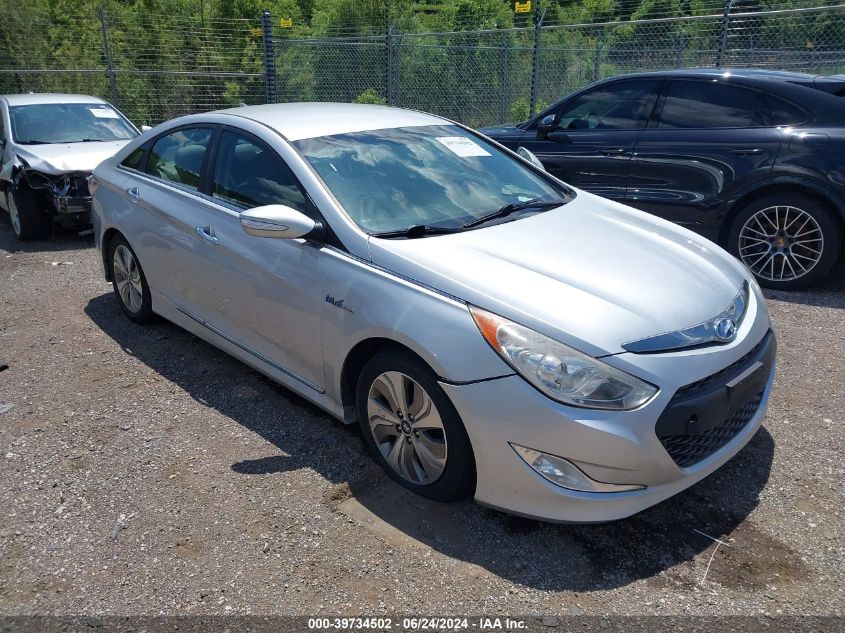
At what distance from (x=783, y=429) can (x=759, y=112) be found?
10.7ft

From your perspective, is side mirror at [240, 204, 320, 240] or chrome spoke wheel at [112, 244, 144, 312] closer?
side mirror at [240, 204, 320, 240]

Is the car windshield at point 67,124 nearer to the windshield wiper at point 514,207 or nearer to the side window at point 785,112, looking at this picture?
the windshield wiper at point 514,207

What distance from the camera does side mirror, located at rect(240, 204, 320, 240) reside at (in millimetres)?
3219

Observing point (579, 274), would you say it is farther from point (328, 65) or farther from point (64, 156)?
point (328, 65)

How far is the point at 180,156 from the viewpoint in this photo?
14.7ft

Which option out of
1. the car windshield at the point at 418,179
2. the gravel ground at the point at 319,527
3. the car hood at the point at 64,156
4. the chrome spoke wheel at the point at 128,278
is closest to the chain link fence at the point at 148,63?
the car hood at the point at 64,156

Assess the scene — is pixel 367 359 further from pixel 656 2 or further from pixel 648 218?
pixel 656 2

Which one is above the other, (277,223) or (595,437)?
(277,223)

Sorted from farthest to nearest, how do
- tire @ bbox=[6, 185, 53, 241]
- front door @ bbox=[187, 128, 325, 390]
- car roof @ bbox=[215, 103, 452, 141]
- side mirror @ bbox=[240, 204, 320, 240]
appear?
tire @ bbox=[6, 185, 53, 241], car roof @ bbox=[215, 103, 452, 141], front door @ bbox=[187, 128, 325, 390], side mirror @ bbox=[240, 204, 320, 240]

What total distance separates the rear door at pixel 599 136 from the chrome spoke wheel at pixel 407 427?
4130 mm

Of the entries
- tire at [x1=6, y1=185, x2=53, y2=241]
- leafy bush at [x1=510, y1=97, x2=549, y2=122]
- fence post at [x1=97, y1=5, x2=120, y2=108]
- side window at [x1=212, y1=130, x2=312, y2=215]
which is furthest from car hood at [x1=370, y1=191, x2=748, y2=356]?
fence post at [x1=97, y1=5, x2=120, y2=108]

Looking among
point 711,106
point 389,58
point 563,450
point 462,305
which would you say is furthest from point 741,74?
point 389,58

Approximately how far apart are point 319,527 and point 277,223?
136 centimetres

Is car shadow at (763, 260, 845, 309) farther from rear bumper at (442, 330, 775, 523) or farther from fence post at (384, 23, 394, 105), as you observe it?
fence post at (384, 23, 394, 105)
